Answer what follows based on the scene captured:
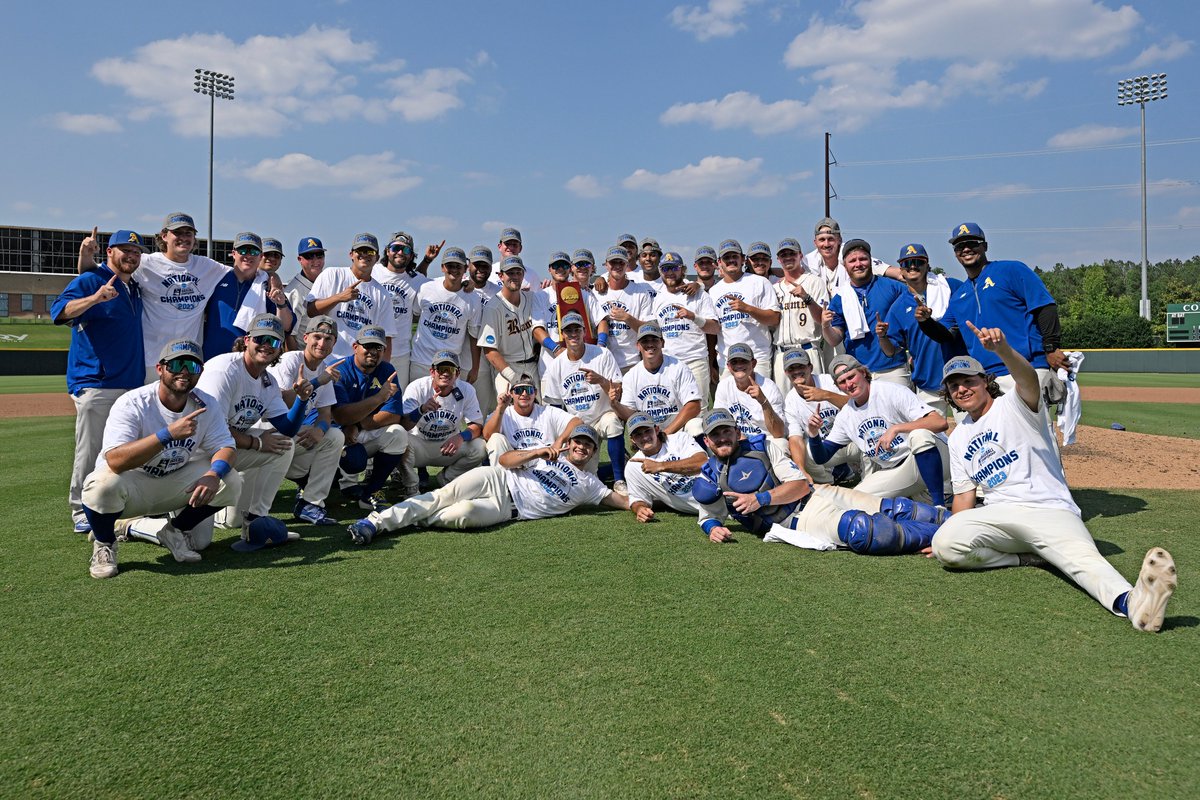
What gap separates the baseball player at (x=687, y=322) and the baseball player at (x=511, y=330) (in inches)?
48.3

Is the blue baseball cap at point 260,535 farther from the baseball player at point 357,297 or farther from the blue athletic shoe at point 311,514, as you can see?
the baseball player at point 357,297

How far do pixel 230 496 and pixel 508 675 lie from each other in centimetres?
294

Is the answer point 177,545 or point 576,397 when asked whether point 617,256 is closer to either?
point 576,397

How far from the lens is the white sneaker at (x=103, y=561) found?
15.1 ft

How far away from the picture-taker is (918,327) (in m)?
6.54

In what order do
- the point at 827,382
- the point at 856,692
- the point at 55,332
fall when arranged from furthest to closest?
the point at 55,332 < the point at 827,382 < the point at 856,692

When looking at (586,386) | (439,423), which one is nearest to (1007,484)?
(586,386)

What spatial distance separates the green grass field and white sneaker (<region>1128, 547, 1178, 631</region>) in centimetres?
7

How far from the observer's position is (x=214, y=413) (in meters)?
5.03

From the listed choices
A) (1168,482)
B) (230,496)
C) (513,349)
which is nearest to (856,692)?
(230,496)

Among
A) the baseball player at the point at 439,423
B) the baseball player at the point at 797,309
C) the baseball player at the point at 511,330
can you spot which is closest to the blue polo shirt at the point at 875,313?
the baseball player at the point at 797,309

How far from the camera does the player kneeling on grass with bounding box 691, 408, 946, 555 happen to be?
5.00 m

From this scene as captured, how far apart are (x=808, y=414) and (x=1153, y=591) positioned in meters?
3.26

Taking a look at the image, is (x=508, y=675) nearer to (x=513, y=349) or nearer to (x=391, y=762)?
(x=391, y=762)
